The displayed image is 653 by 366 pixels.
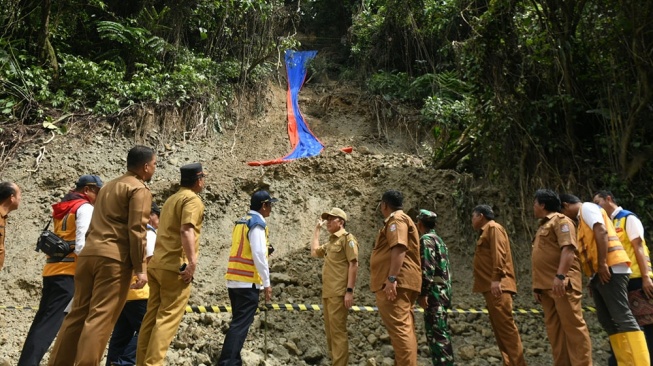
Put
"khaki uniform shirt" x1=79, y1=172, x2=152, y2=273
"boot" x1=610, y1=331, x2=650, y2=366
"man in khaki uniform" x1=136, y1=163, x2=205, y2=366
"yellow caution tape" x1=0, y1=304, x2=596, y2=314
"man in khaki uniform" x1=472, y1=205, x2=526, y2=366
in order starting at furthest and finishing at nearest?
"yellow caution tape" x1=0, y1=304, x2=596, y2=314
"man in khaki uniform" x1=472, y1=205, x2=526, y2=366
"boot" x1=610, y1=331, x2=650, y2=366
"man in khaki uniform" x1=136, y1=163, x2=205, y2=366
"khaki uniform shirt" x1=79, y1=172, x2=152, y2=273

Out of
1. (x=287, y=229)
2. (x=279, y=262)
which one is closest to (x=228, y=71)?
(x=287, y=229)

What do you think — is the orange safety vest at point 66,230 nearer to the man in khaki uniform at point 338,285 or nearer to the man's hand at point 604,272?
the man in khaki uniform at point 338,285

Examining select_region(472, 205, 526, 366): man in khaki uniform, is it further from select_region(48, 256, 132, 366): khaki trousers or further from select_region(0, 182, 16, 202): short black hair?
select_region(0, 182, 16, 202): short black hair

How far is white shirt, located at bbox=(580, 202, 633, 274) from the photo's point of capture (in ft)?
15.8

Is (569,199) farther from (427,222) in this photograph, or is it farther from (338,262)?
(338,262)

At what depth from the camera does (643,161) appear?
7.91 metres

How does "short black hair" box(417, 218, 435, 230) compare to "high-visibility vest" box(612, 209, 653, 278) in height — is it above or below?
above

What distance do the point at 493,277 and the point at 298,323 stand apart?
2486 millimetres

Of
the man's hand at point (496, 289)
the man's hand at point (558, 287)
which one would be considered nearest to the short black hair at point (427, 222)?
the man's hand at point (496, 289)

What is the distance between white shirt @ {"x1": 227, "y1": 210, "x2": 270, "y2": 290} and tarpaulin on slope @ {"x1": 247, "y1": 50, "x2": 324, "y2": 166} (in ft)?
20.8

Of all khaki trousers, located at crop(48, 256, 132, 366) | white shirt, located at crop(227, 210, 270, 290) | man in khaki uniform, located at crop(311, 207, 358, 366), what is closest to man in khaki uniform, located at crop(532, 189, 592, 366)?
man in khaki uniform, located at crop(311, 207, 358, 366)

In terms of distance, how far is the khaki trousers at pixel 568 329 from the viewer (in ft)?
15.9

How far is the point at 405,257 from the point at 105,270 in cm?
256

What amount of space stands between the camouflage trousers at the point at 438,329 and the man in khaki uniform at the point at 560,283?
0.87 m
